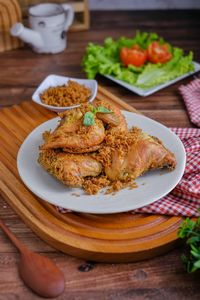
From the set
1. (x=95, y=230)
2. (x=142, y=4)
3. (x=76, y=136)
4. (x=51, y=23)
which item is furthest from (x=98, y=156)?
(x=142, y=4)

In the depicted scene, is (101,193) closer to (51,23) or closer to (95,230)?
(95,230)

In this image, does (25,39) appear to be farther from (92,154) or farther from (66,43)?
(92,154)

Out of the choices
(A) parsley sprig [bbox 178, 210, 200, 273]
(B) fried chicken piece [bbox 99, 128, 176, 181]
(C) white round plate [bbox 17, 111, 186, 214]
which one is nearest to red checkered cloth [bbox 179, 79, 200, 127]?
(C) white round plate [bbox 17, 111, 186, 214]

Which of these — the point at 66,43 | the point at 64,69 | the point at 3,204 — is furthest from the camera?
the point at 66,43

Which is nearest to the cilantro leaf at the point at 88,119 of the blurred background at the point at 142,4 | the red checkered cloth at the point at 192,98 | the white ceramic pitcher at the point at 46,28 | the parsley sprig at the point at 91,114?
the parsley sprig at the point at 91,114

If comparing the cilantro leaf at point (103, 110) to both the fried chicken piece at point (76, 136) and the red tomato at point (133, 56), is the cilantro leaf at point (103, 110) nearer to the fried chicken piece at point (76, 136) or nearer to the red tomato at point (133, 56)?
the fried chicken piece at point (76, 136)

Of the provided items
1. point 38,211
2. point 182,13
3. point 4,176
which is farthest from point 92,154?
point 182,13
